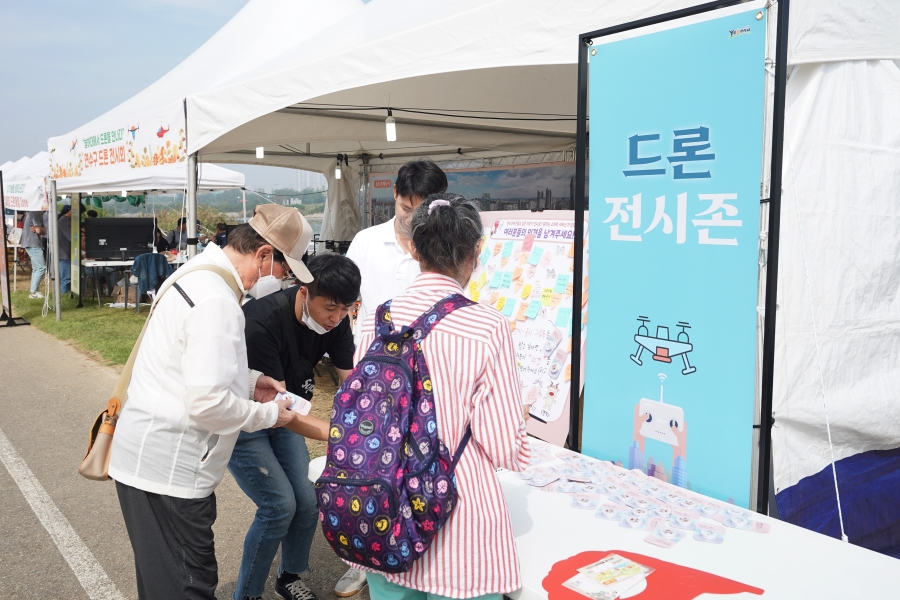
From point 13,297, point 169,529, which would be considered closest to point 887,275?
point 169,529

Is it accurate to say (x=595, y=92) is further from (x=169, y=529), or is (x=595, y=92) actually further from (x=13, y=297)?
(x=13, y=297)

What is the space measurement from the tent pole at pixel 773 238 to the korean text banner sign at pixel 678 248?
39mm

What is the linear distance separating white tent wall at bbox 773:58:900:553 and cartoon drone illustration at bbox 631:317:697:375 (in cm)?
30

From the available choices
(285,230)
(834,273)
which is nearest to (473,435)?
(285,230)

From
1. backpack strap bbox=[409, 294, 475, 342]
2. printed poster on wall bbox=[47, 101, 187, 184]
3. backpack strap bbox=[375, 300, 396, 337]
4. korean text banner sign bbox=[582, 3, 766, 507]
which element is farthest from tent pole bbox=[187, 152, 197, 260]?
backpack strap bbox=[409, 294, 475, 342]

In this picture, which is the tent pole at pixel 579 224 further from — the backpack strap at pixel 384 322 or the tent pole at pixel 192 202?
→ the tent pole at pixel 192 202

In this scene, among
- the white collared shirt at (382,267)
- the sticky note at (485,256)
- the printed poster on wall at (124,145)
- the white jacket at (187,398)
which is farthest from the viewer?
the printed poster on wall at (124,145)

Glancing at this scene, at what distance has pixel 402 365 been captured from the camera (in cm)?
142

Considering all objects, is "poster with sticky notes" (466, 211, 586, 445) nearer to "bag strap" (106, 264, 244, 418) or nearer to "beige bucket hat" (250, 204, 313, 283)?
"beige bucket hat" (250, 204, 313, 283)

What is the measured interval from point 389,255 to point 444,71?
0.95 m

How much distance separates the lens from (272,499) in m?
2.43

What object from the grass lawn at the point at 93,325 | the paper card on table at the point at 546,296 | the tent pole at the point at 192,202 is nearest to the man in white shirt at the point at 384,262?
the paper card on table at the point at 546,296

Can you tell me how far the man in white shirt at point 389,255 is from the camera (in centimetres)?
275

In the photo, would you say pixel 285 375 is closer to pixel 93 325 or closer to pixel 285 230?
pixel 285 230
